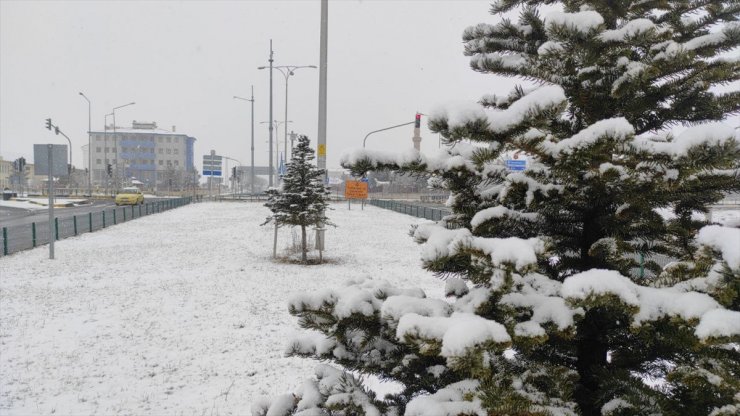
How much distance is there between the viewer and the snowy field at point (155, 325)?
601cm

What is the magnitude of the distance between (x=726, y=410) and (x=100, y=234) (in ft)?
84.0

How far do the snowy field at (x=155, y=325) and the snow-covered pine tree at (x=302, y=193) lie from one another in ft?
5.11

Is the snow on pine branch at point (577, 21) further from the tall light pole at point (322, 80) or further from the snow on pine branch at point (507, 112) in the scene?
the tall light pole at point (322, 80)

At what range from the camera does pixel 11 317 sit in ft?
30.0

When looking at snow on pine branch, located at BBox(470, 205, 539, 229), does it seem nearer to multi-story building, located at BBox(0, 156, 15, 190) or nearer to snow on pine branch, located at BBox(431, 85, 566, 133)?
snow on pine branch, located at BBox(431, 85, 566, 133)

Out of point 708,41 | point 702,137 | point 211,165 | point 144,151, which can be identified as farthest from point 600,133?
point 144,151

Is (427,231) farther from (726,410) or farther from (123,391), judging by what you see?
(123,391)

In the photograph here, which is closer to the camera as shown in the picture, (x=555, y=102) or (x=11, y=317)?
(x=555, y=102)

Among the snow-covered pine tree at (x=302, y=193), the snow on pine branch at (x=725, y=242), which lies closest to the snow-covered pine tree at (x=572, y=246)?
the snow on pine branch at (x=725, y=242)

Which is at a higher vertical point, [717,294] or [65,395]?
[717,294]

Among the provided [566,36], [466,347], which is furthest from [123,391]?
[566,36]

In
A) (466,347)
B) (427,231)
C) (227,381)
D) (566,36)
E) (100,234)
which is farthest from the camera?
(100,234)

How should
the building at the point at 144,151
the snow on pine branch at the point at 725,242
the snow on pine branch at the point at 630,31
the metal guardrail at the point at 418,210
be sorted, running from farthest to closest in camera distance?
the building at the point at 144,151 → the metal guardrail at the point at 418,210 → the snow on pine branch at the point at 630,31 → the snow on pine branch at the point at 725,242

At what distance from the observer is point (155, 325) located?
28.7ft
